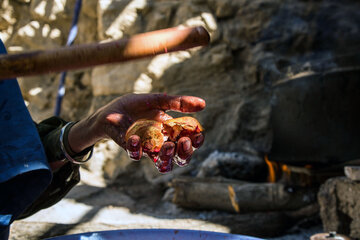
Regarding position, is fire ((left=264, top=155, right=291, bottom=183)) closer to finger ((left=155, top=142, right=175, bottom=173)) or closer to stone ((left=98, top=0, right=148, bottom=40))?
stone ((left=98, top=0, right=148, bottom=40))

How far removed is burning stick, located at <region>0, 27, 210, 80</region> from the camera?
0.64m

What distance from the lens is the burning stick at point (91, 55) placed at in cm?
64

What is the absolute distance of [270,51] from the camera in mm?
3676

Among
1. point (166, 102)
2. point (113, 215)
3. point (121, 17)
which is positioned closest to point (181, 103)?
point (166, 102)

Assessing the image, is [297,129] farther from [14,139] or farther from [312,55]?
Result: [14,139]

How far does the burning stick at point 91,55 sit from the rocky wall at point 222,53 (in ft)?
9.71

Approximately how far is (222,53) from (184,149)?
10.1ft

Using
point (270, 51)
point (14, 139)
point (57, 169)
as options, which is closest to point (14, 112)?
point (14, 139)

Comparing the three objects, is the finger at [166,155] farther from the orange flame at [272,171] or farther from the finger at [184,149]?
the orange flame at [272,171]

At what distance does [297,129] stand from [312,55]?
1.02m

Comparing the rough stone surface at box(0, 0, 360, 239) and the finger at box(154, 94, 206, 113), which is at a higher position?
the rough stone surface at box(0, 0, 360, 239)

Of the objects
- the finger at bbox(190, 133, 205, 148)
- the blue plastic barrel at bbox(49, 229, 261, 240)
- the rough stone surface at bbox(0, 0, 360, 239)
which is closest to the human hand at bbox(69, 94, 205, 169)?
the finger at bbox(190, 133, 205, 148)

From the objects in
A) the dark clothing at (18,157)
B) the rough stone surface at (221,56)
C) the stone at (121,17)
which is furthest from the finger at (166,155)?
the stone at (121,17)

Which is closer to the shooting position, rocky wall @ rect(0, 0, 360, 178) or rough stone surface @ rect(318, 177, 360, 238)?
rough stone surface @ rect(318, 177, 360, 238)
